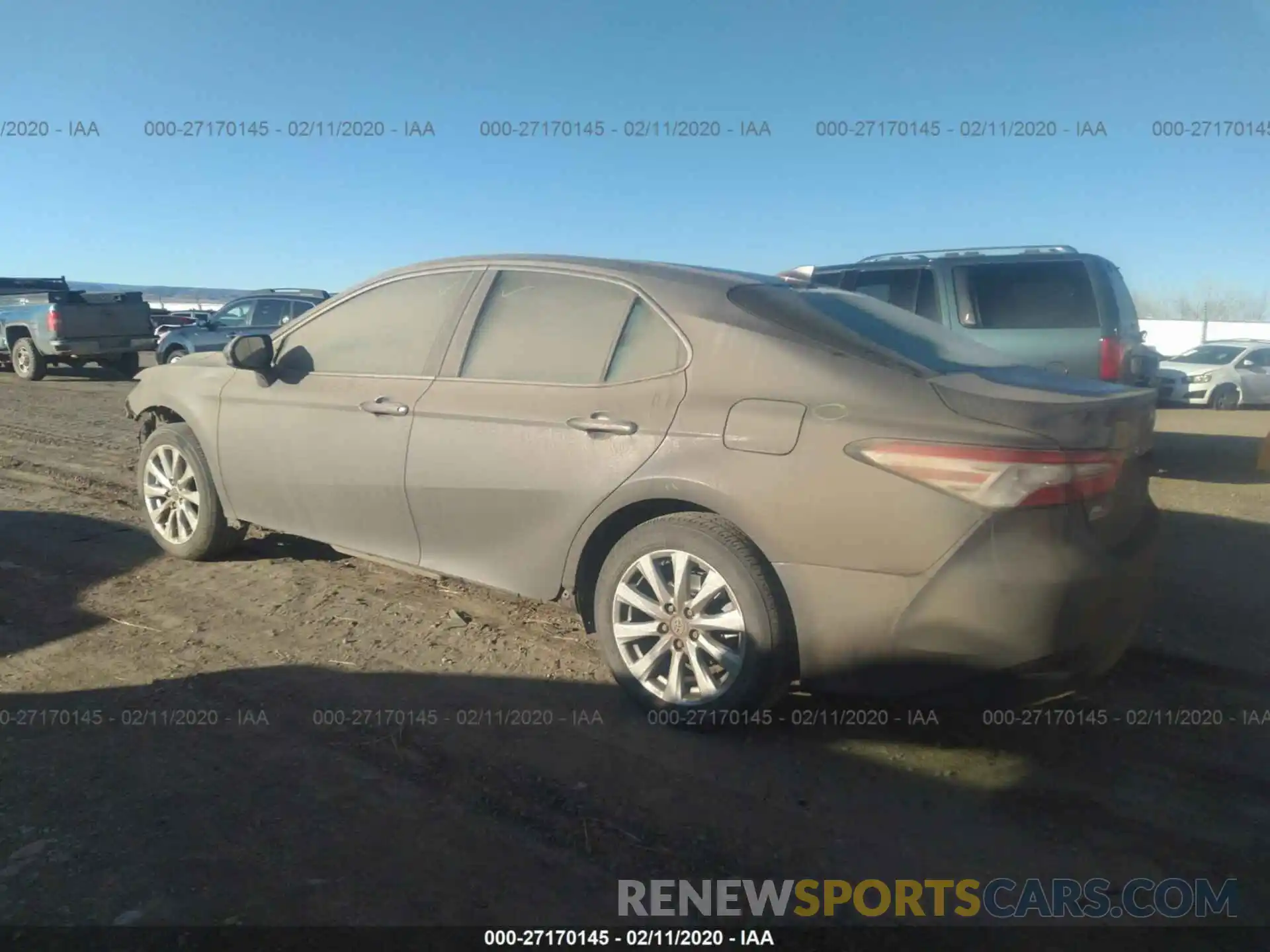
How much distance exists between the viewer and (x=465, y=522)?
3963mm

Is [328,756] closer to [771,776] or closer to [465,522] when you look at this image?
[465,522]

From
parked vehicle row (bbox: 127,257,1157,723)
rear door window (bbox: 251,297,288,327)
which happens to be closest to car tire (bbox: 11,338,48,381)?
rear door window (bbox: 251,297,288,327)

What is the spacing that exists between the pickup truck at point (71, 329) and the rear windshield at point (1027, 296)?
15.2 metres

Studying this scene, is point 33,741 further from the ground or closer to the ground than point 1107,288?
closer to the ground

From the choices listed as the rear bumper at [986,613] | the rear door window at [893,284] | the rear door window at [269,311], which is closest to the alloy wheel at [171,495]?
the rear bumper at [986,613]

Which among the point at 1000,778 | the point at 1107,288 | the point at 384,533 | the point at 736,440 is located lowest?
the point at 1000,778

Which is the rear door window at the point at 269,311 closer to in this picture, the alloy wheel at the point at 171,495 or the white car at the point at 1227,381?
the alloy wheel at the point at 171,495

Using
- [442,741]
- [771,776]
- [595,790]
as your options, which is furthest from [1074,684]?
[442,741]

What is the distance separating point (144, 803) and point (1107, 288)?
26.0 feet

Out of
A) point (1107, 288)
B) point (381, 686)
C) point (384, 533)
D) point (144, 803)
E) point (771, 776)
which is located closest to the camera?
point (144, 803)

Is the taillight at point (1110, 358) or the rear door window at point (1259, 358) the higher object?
the rear door window at point (1259, 358)

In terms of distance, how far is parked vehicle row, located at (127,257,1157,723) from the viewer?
116 inches

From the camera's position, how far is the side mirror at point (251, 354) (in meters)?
4.73

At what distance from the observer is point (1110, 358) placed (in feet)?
25.9
